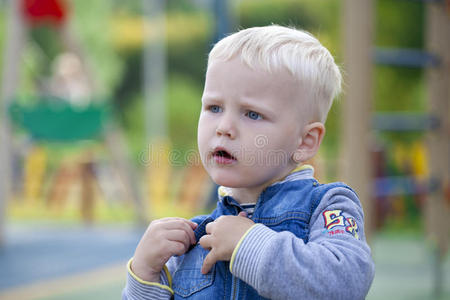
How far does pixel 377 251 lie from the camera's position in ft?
14.2

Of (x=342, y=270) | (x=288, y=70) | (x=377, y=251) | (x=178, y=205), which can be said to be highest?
(x=288, y=70)

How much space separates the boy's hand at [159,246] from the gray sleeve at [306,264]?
166 mm

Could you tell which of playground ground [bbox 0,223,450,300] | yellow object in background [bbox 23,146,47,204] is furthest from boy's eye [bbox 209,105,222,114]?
yellow object in background [bbox 23,146,47,204]

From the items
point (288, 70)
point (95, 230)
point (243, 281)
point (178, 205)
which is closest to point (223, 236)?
point (243, 281)

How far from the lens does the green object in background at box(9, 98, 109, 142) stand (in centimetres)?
446

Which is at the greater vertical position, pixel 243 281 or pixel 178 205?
pixel 243 281

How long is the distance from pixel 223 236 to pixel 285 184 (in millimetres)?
166

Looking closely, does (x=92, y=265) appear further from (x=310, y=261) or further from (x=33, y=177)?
(x=33, y=177)

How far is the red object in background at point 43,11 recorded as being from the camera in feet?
14.2

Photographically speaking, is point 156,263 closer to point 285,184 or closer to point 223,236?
point 223,236

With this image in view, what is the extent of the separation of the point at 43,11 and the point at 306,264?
3884 millimetres

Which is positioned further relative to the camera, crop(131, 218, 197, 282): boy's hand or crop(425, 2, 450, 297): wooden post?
crop(425, 2, 450, 297): wooden post

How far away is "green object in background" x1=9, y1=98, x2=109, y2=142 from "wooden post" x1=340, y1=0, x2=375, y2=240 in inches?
91.6

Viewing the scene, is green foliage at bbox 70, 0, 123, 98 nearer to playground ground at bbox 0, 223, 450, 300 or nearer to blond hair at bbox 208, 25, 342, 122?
playground ground at bbox 0, 223, 450, 300
